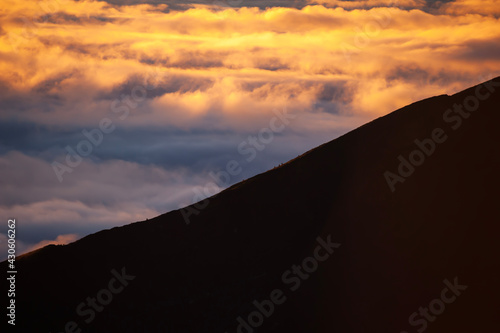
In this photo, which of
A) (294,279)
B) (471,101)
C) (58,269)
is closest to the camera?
(294,279)

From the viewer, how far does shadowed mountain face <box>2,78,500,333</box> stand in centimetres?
4584

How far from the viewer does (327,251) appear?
51094mm

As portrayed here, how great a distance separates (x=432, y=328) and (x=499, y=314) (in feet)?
16.0

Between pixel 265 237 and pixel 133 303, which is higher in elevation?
pixel 265 237

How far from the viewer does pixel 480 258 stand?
46562mm

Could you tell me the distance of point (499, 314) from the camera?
42.1 meters

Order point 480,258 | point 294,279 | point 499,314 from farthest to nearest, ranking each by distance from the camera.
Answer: point 294,279, point 480,258, point 499,314

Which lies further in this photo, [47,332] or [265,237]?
[265,237]

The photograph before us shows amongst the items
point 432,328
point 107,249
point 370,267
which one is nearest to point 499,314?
point 432,328

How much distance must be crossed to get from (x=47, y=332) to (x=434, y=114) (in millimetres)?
41981

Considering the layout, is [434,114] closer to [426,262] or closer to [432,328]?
[426,262]

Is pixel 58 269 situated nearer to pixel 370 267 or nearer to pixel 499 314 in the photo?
pixel 370 267

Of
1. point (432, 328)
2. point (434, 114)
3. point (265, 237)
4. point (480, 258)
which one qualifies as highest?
point (434, 114)

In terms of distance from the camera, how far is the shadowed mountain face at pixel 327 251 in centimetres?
4584
